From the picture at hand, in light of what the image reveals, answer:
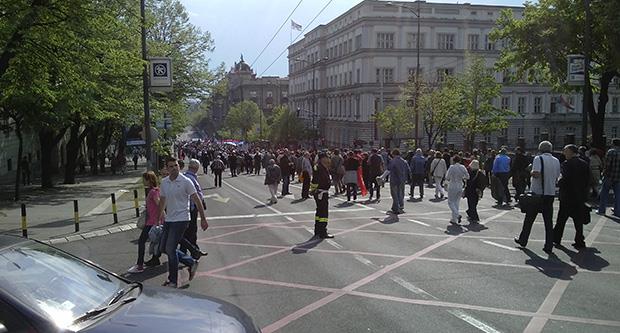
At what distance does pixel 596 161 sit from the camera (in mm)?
16781

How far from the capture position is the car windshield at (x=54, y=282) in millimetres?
3605

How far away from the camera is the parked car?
3480mm

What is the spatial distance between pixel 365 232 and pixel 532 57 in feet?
60.9

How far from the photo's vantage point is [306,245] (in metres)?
11.2

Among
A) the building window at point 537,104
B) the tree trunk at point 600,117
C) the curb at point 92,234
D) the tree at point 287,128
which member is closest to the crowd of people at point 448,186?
the curb at point 92,234

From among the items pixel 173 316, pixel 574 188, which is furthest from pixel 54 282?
pixel 574 188

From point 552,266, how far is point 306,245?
443cm

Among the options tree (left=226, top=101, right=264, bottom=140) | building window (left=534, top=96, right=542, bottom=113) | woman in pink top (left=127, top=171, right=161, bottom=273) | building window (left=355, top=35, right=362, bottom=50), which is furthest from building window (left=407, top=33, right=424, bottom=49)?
woman in pink top (left=127, top=171, right=161, bottom=273)

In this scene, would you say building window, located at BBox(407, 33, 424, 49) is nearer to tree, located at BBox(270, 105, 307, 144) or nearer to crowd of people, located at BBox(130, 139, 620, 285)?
tree, located at BBox(270, 105, 307, 144)

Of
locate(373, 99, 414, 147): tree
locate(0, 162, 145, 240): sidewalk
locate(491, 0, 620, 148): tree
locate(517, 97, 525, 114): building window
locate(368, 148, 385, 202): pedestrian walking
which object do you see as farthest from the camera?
locate(517, 97, 525, 114): building window

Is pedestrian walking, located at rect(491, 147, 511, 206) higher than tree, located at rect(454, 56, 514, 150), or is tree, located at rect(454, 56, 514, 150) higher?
tree, located at rect(454, 56, 514, 150)

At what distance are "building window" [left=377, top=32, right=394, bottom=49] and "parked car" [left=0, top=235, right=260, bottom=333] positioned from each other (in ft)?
242

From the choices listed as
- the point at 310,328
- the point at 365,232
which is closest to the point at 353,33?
the point at 365,232

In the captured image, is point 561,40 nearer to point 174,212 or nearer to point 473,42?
point 174,212
